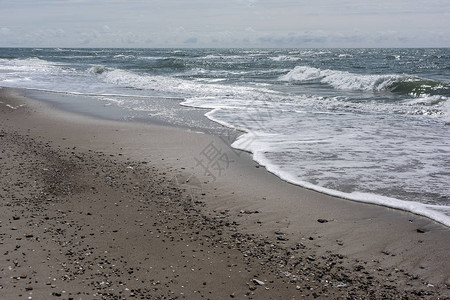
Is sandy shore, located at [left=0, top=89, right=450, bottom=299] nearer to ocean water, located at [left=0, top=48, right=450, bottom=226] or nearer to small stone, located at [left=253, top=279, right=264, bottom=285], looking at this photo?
small stone, located at [left=253, top=279, right=264, bottom=285]

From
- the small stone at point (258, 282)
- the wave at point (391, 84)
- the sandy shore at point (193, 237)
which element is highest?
the wave at point (391, 84)

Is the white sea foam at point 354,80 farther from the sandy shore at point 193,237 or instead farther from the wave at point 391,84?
the sandy shore at point 193,237

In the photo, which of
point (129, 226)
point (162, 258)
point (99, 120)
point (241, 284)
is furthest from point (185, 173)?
point (99, 120)

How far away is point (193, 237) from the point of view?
4.07 meters

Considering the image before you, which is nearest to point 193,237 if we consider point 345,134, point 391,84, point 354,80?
point 345,134

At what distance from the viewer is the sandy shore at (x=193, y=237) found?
324 cm

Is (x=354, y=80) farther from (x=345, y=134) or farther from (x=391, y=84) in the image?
(x=345, y=134)

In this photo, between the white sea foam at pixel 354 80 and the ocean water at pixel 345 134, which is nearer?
the ocean water at pixel 345 134

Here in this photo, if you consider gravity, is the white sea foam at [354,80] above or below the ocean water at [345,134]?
above

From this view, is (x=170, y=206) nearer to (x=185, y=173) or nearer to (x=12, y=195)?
(x=185, y=173)

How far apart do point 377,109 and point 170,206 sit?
1001cm

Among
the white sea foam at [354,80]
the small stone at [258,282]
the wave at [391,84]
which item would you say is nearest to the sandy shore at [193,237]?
the small stone at [258,282]

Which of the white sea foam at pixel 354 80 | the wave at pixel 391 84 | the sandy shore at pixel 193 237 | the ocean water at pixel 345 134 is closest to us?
the sandy shore at pixel 193 237

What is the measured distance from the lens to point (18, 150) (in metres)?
6.76
